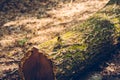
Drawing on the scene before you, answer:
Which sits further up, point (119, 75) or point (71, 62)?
point (71, 62)

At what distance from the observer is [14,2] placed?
7086mm

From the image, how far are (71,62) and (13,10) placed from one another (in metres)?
3.26

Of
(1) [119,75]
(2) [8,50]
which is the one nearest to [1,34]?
(2) [8,50]

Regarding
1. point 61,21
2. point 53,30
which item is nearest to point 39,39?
point 53,30

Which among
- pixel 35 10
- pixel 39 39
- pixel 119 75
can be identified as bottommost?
pixel 119 75

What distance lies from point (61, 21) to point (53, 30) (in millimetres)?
499

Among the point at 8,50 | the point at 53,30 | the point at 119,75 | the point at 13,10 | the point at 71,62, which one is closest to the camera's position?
the point at 71,62

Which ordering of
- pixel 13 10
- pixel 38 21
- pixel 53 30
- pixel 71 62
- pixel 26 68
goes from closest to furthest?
1. pixel 26 68
2. pixel 71 62
3. pixel 53 30
4. pixel 38 21
5. pixel 13 10

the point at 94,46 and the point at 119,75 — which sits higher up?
the point at 94,46

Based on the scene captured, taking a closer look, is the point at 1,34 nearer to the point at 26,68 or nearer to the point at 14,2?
the point at 14,2

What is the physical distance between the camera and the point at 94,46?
4559 millimetres

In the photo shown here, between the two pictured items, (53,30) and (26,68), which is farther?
(53,30)

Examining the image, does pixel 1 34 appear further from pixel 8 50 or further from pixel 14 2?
pixel 14 2

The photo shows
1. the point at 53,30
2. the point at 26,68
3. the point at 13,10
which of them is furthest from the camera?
the point at 13,10
